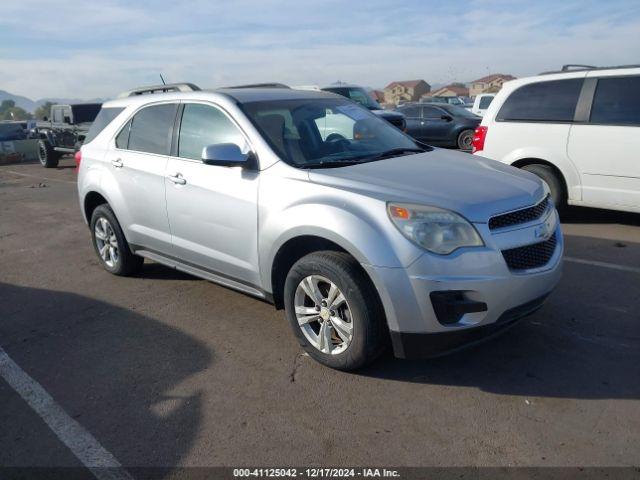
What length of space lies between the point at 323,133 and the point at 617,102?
402 centimetres

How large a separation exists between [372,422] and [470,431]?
0.51 m

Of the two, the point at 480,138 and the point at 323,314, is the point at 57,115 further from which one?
the point at 323,314

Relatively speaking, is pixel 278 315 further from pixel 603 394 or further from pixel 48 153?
pixel 48 153

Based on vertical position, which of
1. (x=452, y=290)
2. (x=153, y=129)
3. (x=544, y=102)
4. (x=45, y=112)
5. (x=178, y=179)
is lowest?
(x=45, y=112)

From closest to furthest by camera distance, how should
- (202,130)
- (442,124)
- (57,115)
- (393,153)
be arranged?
1. (393,153)
2. (202,130)
3. (442,124)
4. (57,115)

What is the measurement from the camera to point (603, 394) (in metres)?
3.09

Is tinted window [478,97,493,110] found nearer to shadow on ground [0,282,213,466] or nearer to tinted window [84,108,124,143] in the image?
tinted window [84,108,124,143]

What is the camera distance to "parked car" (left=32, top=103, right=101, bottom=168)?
52.9 ft

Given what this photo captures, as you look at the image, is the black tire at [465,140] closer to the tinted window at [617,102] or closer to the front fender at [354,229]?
the tinted window at [617,102]

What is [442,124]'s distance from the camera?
52.2 ft

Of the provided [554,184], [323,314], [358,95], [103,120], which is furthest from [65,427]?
[358,95]

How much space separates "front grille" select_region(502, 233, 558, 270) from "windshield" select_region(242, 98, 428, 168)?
124 cm

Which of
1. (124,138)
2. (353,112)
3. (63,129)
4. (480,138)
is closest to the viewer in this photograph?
(353,112)

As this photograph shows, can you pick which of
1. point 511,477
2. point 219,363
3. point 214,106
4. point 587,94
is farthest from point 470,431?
point 587,94
